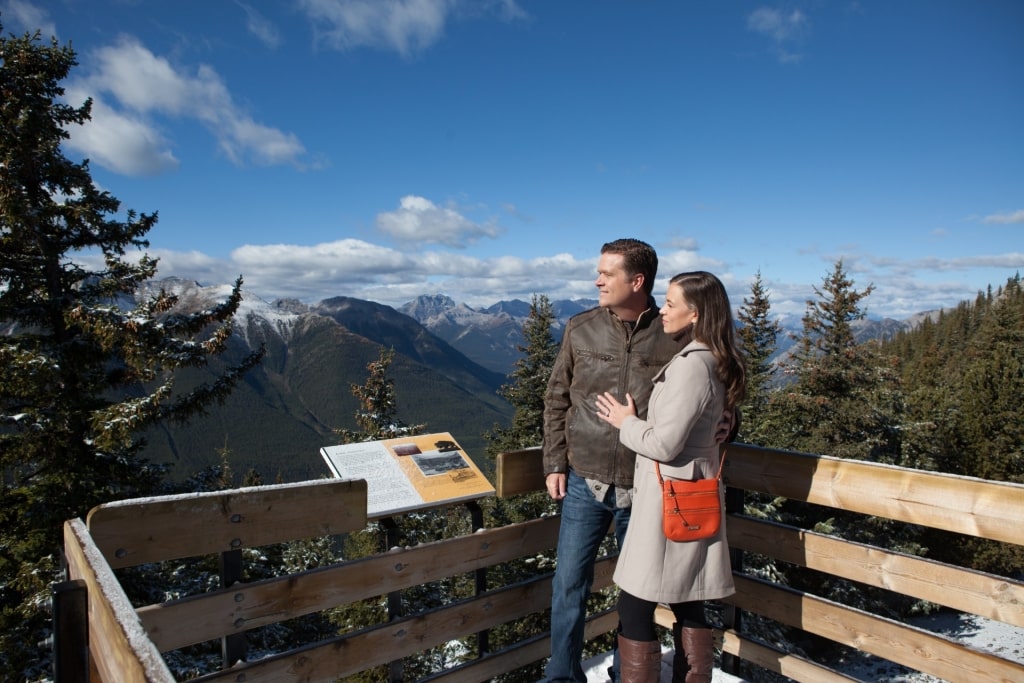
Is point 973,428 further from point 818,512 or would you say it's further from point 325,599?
point 325,599

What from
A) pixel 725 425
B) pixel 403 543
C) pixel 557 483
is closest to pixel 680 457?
pixel 725 425

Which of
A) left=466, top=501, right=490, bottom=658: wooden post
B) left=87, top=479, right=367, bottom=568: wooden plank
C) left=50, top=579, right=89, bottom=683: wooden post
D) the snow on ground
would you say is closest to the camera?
left=50, top=579, right=89, bottom=683: wooden post

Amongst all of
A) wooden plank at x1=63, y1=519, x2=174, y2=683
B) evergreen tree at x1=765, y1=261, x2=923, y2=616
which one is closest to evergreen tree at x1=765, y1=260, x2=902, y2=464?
evergreen tree at x1=765, y1=261, x2=923, y2=616

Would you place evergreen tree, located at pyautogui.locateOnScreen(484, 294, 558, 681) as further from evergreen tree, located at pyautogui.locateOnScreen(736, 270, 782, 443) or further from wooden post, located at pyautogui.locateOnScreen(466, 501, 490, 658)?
wooden post, located at pyautogui.locateOnScreen(466, 501, 490, 658)

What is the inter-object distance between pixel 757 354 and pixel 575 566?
31354 mm

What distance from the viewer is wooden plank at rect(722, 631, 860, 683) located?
3.53 metres

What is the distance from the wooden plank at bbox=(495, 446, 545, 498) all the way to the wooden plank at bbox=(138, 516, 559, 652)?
0.22m

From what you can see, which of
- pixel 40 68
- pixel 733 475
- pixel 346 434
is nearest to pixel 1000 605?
pixel 733 475

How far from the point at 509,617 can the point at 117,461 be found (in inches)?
489

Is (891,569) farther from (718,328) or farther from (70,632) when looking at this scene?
(70,632)

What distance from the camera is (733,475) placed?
3799mm

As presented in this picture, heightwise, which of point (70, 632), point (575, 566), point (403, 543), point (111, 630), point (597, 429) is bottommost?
point (403, 543)

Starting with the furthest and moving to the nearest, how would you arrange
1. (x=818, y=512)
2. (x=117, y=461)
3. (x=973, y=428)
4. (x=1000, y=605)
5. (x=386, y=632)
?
(x=973, y=428), (x=818, y=512), (x=117, y=461), (x=386, y=632), (x=1000, y=605)

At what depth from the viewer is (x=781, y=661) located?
3.65m
